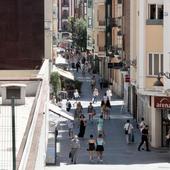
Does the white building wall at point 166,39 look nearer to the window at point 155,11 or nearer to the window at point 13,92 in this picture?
the window at point 155,11

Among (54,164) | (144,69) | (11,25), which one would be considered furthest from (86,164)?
(11,25)

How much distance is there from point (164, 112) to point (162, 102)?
3.78ft

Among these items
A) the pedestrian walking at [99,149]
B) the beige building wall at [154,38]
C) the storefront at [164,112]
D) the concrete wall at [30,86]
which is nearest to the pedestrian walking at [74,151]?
the pedestrian walking at [99,149]

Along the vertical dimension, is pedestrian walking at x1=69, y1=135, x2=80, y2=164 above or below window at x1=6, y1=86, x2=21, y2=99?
below

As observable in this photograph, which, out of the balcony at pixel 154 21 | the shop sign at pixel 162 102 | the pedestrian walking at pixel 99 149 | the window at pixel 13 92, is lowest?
the pedestrian walking at pixel 99 149

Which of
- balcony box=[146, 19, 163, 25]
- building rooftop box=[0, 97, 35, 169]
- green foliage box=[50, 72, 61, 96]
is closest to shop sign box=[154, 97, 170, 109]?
balcony box=[146, 19, 163, 25]

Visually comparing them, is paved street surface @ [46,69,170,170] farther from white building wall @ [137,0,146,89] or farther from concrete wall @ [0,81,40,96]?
concrete wall @ [0,81,40,96]

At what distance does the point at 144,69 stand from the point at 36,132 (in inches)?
950

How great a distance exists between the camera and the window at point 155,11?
3669cm

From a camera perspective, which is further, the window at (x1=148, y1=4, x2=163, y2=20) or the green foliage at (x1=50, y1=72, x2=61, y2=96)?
the green foliage at (x1=50, y1=72, x2=61, y2=96)

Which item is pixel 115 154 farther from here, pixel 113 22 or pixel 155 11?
pixel 113 22

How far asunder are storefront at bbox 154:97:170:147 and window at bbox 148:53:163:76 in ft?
4.58

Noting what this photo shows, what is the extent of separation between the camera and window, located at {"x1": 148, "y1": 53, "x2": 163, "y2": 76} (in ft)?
120

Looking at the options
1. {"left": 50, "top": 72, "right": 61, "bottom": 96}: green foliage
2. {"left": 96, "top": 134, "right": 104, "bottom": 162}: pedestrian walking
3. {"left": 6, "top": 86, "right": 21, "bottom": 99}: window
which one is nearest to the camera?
{"left": 6, "top": 86, "right": 21, "bottom": 99}: window
